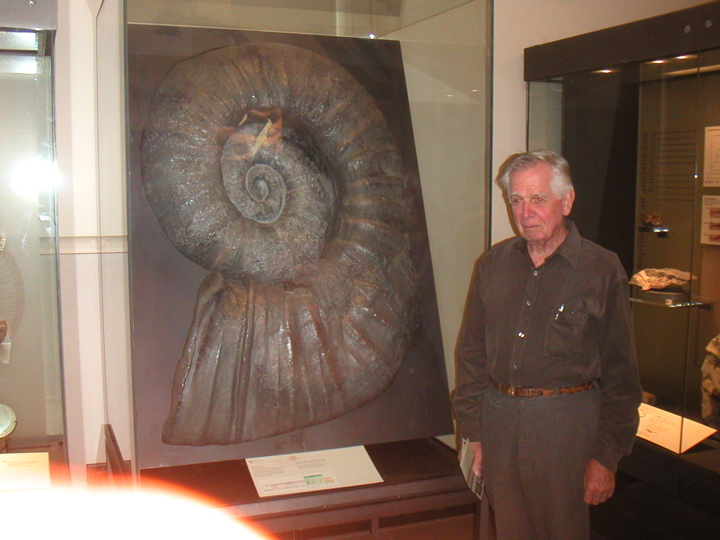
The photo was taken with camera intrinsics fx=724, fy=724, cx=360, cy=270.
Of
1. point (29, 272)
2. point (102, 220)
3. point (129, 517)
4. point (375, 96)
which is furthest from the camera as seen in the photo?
point (102, 220)

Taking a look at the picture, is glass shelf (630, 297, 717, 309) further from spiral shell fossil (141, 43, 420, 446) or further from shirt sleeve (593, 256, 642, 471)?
spiral shell fossil (141, 43, 420, 446)

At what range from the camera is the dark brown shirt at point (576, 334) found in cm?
197

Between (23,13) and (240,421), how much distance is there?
1.32m

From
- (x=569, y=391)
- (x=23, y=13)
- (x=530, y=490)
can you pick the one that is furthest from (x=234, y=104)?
(x=530, y=490)

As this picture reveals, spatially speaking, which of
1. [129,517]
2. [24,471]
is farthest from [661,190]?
Answer: [24,471]

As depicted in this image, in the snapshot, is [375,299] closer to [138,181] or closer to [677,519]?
[138,181]

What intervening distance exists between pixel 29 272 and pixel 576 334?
1.68 meters

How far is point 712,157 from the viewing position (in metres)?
2.67

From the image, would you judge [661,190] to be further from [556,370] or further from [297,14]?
[297,14]

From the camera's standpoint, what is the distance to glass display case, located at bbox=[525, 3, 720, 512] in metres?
2.70

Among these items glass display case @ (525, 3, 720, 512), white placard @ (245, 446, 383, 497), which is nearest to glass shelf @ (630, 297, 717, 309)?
glass display case @ (525, 3, 720, 512)

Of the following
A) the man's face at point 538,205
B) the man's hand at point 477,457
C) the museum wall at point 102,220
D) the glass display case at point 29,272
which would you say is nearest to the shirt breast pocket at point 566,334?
the man's face at point 538,205

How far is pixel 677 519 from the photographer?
3.12m

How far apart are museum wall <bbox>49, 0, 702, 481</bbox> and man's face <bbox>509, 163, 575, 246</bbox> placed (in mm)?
386
